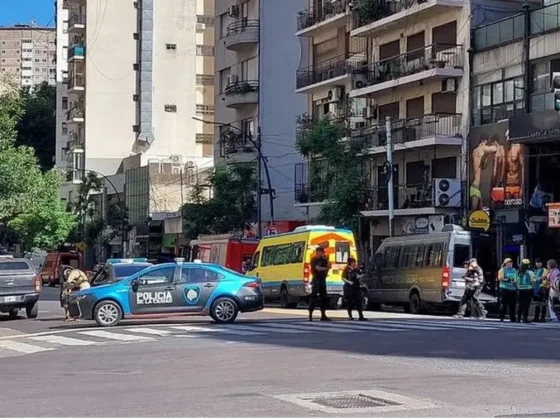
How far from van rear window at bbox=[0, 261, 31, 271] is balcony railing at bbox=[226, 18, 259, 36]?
30142 millimetres

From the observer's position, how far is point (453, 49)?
1626 inches

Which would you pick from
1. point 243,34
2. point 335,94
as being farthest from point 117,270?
point 243,34

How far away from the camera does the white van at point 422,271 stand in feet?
103

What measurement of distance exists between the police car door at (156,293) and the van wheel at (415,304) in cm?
1040

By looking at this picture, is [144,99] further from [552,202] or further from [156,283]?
[156,283]

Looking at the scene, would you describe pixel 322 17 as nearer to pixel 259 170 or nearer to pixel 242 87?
pixel 259 170

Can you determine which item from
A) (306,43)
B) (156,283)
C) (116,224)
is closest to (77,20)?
(116,224)

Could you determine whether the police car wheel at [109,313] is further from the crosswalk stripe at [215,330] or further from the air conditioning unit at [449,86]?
the air conditioning unit at [449,86]

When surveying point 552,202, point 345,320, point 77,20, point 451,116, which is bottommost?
point 345,320

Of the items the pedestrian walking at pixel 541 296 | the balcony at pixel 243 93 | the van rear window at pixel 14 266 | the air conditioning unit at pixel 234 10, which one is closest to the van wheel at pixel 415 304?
the pedestrian walking at pixel 541 296

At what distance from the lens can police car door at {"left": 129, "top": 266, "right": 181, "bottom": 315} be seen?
24.9m

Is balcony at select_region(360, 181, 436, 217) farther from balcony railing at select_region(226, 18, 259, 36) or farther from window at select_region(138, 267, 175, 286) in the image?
window at select_region(138, 267, 175, 286)

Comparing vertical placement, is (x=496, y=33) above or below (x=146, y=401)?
above

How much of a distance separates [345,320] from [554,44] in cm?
1505
